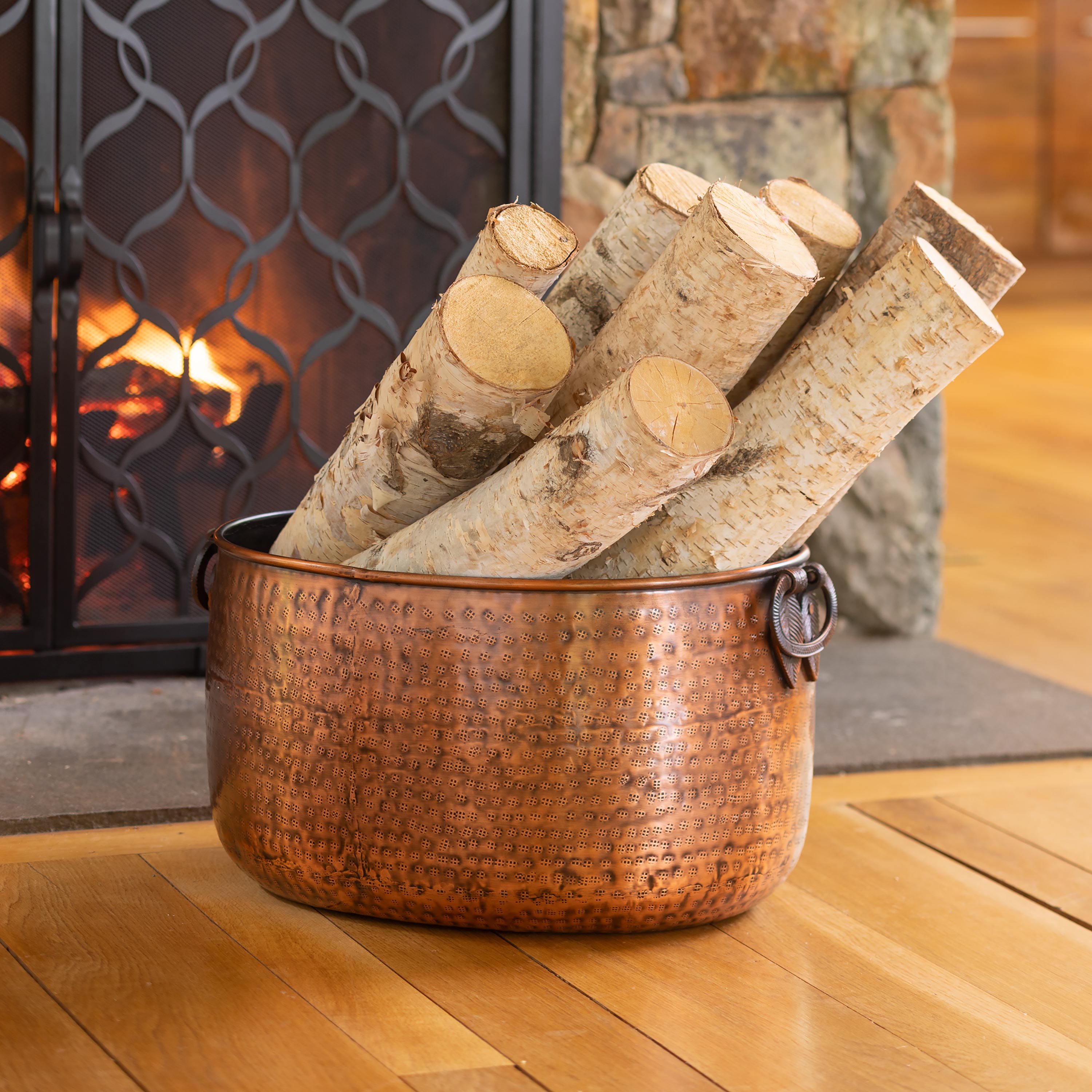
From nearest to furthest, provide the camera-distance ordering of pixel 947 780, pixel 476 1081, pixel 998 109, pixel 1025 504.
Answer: pixel 476 1081
pixel 947 780
pixel 1025 504
pixel 998 109

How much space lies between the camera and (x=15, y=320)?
199cm

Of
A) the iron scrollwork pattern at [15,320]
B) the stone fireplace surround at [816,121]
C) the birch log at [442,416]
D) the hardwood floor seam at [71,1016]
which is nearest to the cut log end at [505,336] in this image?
the birch log at [442,416]

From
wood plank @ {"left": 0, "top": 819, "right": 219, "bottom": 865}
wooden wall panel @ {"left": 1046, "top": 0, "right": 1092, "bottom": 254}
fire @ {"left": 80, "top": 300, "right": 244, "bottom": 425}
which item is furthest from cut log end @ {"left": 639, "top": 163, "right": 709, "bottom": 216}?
wooden wall panel @ {"left": 1046, "top": 0, "right": 1092, "bottom": 254}

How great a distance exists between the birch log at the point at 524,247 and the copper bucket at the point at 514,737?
27 cm

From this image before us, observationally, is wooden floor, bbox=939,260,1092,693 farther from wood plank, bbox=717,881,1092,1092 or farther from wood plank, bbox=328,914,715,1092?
wood plank, bbox=328,914,715,1092

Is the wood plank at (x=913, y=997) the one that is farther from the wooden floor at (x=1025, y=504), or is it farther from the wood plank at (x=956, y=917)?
the wooden floor at (x=1025, y=504)

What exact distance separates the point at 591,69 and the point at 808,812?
132cm

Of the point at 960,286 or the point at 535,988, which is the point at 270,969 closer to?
the point at 535,988

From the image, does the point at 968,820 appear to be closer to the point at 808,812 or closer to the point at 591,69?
the point at 808,812

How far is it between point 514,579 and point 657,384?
0.20 m

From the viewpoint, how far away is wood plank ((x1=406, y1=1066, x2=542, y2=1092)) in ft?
3.62

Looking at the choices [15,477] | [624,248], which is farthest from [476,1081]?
[15,477]

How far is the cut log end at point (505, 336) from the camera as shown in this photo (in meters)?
1.24

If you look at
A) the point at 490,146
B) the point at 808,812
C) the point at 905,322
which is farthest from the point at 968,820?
the point at 490,146
